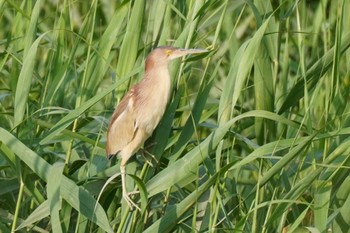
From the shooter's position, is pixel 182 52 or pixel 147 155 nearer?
pixel 182 52

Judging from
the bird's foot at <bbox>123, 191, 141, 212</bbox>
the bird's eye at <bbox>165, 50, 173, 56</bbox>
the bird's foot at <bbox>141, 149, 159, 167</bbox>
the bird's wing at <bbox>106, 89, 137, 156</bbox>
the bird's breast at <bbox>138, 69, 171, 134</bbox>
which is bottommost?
the bird's foot at <bbox>123, 191, 141, 212</bbox>

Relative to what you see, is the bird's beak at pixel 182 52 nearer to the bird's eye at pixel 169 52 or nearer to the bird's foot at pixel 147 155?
the bird's eye at pixel 169 52

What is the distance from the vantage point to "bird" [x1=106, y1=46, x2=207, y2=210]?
2904 mm

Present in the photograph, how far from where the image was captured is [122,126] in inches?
119

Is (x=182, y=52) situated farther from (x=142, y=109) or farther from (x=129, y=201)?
(x=129, y=201)

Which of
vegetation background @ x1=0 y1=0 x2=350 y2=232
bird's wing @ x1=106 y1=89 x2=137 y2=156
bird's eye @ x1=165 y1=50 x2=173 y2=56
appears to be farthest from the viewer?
bird's wing @ x1=106 y1=89 x2=137 y2=156

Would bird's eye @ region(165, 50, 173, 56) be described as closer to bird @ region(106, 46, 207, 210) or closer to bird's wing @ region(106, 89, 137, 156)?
bird @ region(106, 46, 207, 210)

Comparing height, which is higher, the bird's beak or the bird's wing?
the bird's beak

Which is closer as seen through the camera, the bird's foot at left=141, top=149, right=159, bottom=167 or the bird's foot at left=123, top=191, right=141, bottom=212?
the bird's foot at left=123, top=191, right=141, bottom=212

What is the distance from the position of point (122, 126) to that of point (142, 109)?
3.5 inches

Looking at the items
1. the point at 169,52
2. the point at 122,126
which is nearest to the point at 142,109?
the point at 122,126

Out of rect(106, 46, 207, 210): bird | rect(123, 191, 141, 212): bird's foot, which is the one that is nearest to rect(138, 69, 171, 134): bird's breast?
rect(106, 46, 207, 210): bird

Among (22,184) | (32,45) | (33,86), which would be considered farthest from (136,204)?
(33,86)

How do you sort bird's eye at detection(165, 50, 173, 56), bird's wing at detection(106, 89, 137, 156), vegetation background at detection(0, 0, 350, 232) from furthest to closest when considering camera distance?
bird's wing at detection(106, 89, 137, 156) < bird's eye at detection(165, 50, 173, 56) < vegetation background at detection(0, 0, 350, 232)
